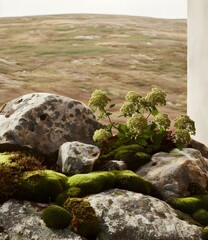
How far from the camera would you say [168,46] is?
37094 mm

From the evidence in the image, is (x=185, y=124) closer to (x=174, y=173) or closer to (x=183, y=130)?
(x=183, y=130)

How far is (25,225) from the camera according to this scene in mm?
6582

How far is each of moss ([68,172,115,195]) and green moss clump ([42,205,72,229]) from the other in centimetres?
59

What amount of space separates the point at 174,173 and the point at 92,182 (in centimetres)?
120

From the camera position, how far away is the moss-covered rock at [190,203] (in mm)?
7352

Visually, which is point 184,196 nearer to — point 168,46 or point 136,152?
point 136,152

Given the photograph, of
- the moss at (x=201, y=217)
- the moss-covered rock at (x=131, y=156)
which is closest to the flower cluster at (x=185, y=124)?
the moss-covered rock at (x=131, y=156)

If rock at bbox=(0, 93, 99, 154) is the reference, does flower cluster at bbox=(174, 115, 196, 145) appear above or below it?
below

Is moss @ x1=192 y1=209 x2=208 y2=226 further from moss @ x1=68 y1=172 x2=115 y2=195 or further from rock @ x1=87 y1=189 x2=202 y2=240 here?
moss @ x1=68 y1=172 x2=115 y2=195

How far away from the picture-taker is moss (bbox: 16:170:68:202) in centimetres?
702

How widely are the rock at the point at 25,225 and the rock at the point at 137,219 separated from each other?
0.44m

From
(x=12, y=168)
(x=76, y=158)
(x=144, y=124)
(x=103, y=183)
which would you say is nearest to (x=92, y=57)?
(x=144, y=124)

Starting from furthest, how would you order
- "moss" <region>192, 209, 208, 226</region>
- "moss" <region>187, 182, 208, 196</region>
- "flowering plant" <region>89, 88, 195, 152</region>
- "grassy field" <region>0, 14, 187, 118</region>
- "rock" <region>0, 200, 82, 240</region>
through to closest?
1. "grassy field" <region>0, 14, 187, 118</region>
2. "flowering plant" <region>89, 88, 195, 152</region>
3. "moss" <region>187, 182, 208, 196</region>
4. "moss" <region>192, 209, 208, 226</region>
5. "rock" <region>0, 200, 82, 240</region>

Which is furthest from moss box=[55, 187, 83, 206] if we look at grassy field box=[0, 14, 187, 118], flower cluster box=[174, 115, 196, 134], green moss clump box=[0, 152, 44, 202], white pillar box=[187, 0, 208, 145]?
grassy field box=[0, 14, 187, 118]
